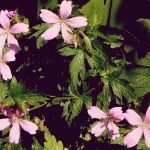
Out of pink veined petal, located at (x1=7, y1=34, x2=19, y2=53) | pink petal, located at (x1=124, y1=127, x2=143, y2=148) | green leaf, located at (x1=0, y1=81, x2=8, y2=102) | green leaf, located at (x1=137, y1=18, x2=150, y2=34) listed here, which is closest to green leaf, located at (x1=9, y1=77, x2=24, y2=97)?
green leaf, located at (x1=0, y1=81, x2=8, y2=102)

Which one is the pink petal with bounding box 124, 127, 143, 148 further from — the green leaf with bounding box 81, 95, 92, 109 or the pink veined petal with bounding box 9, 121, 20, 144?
the pink veined petal with bounding box 9, 121, 20, 144

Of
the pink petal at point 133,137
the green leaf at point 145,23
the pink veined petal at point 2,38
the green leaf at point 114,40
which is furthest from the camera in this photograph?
the green leaf at point 145,23

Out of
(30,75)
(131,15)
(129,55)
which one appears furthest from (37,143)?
(131,15)

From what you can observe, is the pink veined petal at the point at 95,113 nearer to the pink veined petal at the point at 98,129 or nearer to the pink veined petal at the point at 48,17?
the pink veined petal at the point at 98,129

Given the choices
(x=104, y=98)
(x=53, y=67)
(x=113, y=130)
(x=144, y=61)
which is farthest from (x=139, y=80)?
(x=53, y=67)

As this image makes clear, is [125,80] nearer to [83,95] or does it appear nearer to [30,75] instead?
[83,95]

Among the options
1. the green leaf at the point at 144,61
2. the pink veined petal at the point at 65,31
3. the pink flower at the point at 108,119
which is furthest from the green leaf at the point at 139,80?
the pink veined petal at the point at 65,31

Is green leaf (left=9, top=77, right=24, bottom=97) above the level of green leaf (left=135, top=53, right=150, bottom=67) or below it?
below
